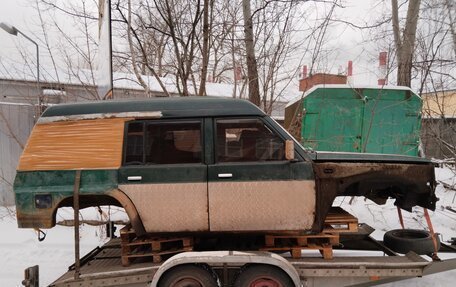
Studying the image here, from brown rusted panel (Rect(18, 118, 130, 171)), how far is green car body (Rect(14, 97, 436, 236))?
0.03ft

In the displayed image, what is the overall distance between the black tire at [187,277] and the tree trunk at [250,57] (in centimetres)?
552

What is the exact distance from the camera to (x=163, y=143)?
3475 mm

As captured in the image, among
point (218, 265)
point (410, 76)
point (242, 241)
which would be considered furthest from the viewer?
point (410, 76)

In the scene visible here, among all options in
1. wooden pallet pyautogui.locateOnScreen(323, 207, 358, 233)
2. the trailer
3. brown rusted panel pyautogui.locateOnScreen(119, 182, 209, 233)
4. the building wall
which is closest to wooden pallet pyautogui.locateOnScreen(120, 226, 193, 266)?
the trailer

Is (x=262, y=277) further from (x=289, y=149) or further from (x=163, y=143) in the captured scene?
(x=163, y=143)

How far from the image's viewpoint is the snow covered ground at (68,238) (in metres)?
4.43

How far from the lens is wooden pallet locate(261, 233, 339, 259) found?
3.56 m

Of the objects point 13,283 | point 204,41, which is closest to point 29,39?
point 204,41

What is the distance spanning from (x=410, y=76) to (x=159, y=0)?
254 inches

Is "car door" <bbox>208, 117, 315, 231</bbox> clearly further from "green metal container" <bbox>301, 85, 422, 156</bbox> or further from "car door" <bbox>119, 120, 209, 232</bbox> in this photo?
"green metal container" <bbox>301, 85, 422, 156</bbox>

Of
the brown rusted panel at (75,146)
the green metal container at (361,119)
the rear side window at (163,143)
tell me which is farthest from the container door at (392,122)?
the brown rusted panel at (75,146)

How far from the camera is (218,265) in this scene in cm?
331

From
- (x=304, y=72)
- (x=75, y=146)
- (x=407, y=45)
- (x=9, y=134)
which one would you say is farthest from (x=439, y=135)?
(x=9, y=134)

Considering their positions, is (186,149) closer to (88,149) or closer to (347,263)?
(88,149)
